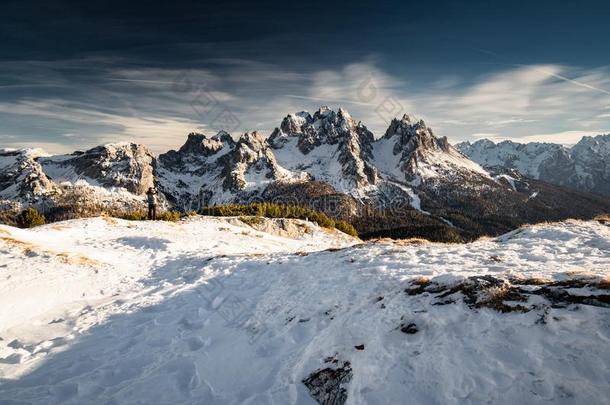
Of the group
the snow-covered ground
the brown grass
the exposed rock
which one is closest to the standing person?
the brown grass

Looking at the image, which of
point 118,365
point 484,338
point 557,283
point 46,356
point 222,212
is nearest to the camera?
point 484,338

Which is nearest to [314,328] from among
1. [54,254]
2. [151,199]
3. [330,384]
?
[330,384]

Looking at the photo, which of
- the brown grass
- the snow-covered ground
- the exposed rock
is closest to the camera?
the snow-covered ground

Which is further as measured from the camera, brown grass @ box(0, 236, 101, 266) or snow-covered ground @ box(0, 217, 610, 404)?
brown grass @ box(0, 236, 101, 266)

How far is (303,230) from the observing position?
86.9 metres

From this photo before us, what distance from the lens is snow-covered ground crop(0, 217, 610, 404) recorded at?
25.8ft

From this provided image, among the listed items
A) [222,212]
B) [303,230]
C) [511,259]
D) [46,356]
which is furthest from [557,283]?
[222,212]

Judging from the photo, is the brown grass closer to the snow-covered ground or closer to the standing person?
the snow-covered ground

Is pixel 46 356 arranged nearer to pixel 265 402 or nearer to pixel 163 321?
pixel 163 321

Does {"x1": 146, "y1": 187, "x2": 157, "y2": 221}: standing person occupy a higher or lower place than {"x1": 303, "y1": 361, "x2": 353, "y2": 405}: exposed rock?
higher

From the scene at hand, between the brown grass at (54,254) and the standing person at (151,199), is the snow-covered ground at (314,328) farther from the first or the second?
the standing person at (151,199)

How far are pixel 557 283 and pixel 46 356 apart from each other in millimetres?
16768

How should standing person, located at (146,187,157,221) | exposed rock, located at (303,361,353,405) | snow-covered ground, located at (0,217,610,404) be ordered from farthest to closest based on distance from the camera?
1. standing person, located at (146,187,157,221)
2. exposed rock, located at (303,361,353,405)
3. snow-covered ground, located at (0,217,610,404)

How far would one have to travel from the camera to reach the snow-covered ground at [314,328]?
787 centimetres
